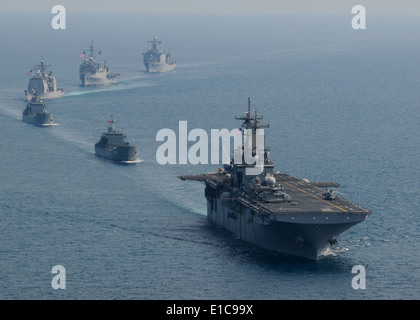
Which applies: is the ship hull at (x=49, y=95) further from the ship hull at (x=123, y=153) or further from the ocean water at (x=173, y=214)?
the ship hull at (x=123, y=153)

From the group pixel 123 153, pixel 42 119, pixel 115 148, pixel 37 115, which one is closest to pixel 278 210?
pixel 123 153

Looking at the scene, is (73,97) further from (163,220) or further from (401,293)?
(401,293)

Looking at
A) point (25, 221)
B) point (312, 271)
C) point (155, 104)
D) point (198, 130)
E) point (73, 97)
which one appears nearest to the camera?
point (312, 271)

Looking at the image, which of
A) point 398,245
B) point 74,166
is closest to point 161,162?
point 74,166

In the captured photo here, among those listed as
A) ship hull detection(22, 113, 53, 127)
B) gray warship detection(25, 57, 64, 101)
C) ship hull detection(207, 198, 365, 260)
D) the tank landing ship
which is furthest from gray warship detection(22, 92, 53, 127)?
ship hull detection(207, 198, 365, 260)

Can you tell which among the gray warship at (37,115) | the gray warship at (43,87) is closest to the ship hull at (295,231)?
the gray warship at (37,115)

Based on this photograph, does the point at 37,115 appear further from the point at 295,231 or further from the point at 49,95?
the point at 295,231
